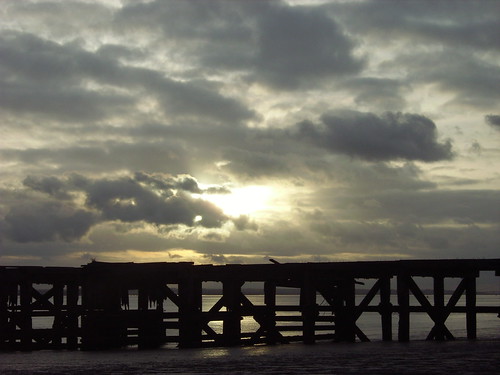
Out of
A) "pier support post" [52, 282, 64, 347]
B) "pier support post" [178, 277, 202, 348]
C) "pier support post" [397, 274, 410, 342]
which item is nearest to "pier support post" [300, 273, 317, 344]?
"pier support post" [397, 274, 410, 342]

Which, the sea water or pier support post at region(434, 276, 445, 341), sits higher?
pier support post at region(434, 276, 445, 341)

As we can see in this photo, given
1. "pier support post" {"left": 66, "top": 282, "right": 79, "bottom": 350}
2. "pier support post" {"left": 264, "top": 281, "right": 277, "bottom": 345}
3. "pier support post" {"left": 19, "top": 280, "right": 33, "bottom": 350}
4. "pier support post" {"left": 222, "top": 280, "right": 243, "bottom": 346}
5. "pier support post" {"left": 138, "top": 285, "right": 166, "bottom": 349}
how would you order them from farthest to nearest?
"pier support post" {"left": 19, "top": 280, "right": 33, "bottom": 350}, "pier support post" {"left": 66, "top": 282, "right": 79, "bottom": 350}, "pier support post" {"left": 264, "top": 281, "right": 277, "bottom": 345}, "pier support post" {"left": 138, "top": 285, "right": 166, "bottom": 349}, "pier support post" {"left": 222, "top": 280, "right": 243, "bottom": 346}

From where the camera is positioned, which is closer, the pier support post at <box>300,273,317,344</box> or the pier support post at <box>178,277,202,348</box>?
the pier support post at <box>300,273,317,344</box>

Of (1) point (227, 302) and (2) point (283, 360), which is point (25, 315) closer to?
(1) point (227, 302)

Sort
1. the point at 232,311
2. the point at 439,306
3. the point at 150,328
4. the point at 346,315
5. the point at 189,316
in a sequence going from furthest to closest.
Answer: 1. the point at 346,315
2. the point at 150,328
3. the point at 232,311
4. the point at 189,316
5. the point at 439,306

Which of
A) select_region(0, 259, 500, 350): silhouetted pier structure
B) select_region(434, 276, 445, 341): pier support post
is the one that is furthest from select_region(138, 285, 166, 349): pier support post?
select_region(434, 276, 445, 341): pier support post

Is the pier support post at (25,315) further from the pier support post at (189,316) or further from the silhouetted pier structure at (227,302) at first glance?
the pier support post at (189,316)

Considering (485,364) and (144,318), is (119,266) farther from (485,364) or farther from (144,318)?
(485,364)

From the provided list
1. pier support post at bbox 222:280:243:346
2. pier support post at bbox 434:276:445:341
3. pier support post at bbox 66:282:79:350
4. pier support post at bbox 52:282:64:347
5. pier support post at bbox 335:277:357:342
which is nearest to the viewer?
pier support post at bbox 434:276:445:341

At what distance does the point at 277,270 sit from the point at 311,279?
5.14 feet

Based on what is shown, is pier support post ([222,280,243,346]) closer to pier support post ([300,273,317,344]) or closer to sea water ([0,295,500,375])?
sea water ([0,295,500,375])

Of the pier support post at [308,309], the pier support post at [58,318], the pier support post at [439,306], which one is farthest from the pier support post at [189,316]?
the pier support post at [439,306]

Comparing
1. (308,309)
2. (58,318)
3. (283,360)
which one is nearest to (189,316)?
(308,309)

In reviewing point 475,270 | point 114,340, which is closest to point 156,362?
point 114,340
